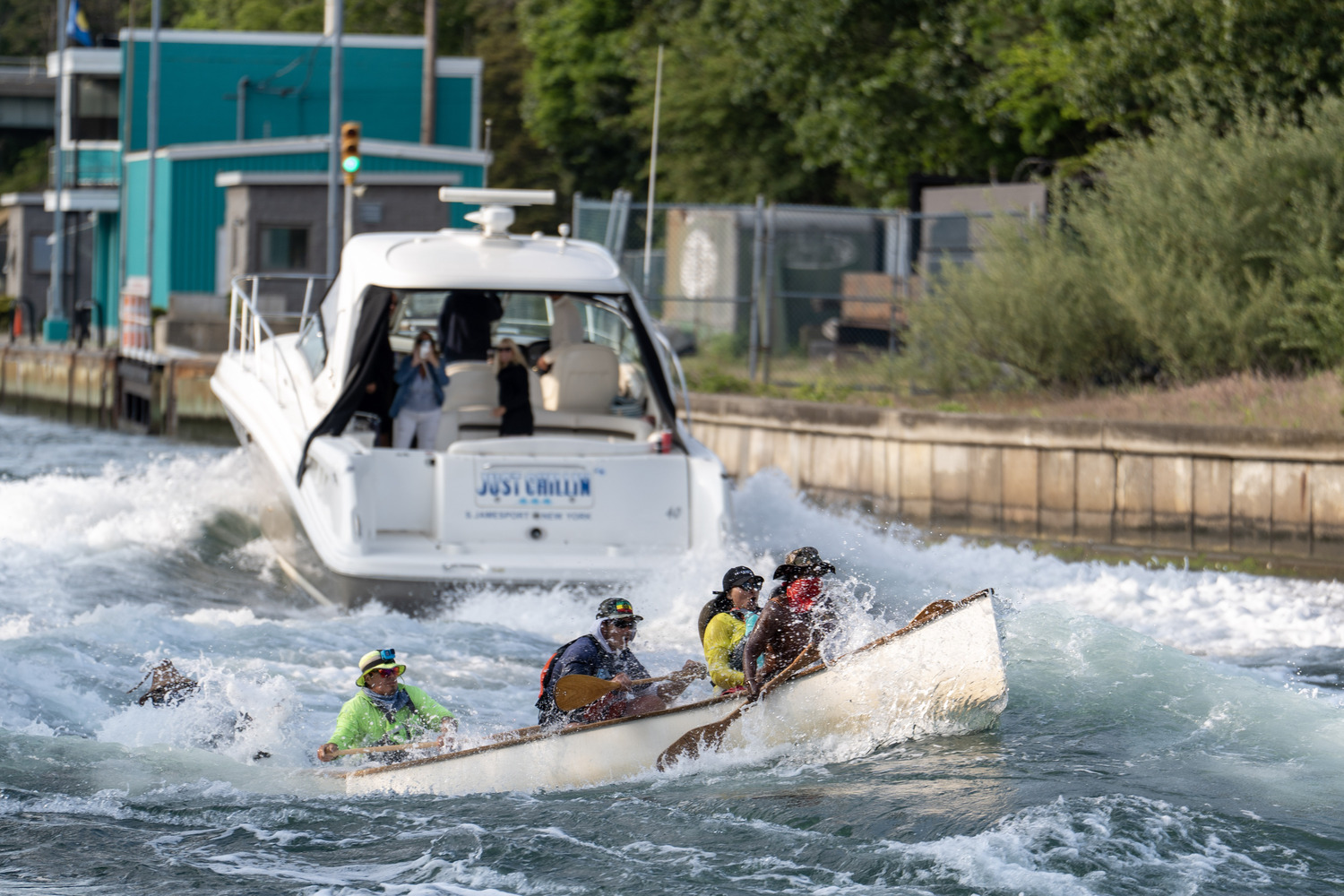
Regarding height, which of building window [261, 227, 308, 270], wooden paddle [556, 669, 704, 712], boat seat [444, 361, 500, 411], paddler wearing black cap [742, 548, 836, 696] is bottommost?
wooden paddle [556, 669, 704, 712]

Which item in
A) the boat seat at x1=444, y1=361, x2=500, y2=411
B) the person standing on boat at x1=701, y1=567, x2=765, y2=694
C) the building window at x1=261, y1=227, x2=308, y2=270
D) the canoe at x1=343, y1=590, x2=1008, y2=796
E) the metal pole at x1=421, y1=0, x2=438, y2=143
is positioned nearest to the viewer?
the canoe at x1=343, y1=590, x2=1008, y2=796

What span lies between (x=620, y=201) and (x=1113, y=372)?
592 cm

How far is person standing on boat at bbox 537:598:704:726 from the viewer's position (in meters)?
7.52

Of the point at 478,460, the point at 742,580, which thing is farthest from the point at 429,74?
the point at 742,580

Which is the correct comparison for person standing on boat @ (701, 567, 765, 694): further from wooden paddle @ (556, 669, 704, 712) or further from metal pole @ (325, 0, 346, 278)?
metal pole @ (325, 0, 346, 278)

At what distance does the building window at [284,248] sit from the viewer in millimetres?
28469

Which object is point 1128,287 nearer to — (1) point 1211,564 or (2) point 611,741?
(1) point 1211,564

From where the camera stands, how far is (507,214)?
11797 mm

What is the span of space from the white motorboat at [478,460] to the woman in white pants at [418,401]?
0.43 feet

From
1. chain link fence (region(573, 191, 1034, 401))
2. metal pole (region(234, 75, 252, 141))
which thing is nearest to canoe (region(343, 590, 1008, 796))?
chain link fence (region(573, 191, 1034, 401))

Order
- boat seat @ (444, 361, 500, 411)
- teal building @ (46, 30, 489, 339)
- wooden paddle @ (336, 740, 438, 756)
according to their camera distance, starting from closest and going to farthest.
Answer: wooden paddle @ (336, 740, 438, 756) < boat seat @ (444, 361, 500, 411) < teal building @ (46, 30, 489, 339)

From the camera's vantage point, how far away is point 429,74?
113 feet

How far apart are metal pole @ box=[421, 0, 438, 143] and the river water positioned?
23454 millimetres

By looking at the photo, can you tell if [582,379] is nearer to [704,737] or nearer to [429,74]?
[704,737]
